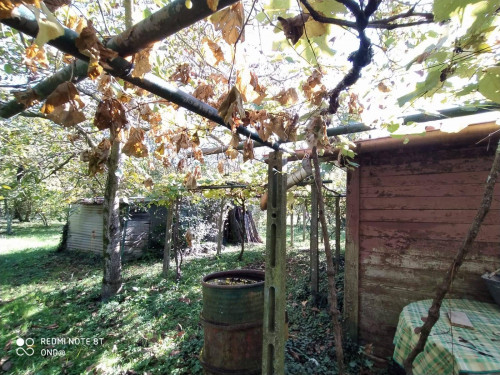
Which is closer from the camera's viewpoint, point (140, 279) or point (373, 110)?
point (373, 110)

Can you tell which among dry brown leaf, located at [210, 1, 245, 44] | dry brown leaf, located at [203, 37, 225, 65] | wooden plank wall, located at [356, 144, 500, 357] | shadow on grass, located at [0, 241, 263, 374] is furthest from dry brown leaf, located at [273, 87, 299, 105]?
shadow on grass, located at [0, 241, 263, 374]

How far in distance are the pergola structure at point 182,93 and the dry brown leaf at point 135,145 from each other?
0.50 meters

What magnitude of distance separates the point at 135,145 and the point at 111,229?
5.41 meters

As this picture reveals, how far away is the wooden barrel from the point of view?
9.52ft

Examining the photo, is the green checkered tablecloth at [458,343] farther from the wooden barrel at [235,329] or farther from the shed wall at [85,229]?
the shed wall at [85,229]

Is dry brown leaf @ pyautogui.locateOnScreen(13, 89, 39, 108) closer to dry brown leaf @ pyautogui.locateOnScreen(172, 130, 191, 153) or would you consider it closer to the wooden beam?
dry brown leaf @ pyautogui.locateOnScreen(172, 130, 191, 153)

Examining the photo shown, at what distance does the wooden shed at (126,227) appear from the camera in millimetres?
10703

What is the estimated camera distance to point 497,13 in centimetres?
95

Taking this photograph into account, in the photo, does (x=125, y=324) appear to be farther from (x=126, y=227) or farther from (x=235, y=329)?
(x=126, y=227)

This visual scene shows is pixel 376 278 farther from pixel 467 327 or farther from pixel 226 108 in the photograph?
pixel 226 108

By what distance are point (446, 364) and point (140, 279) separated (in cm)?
783

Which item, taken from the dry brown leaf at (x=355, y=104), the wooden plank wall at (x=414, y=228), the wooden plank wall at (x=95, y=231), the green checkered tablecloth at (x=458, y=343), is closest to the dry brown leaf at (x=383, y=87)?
the dry brown leaf at (x=355, y=104)

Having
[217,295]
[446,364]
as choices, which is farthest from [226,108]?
[446,364]

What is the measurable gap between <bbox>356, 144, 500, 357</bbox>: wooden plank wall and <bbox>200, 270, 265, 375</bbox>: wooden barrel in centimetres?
206
